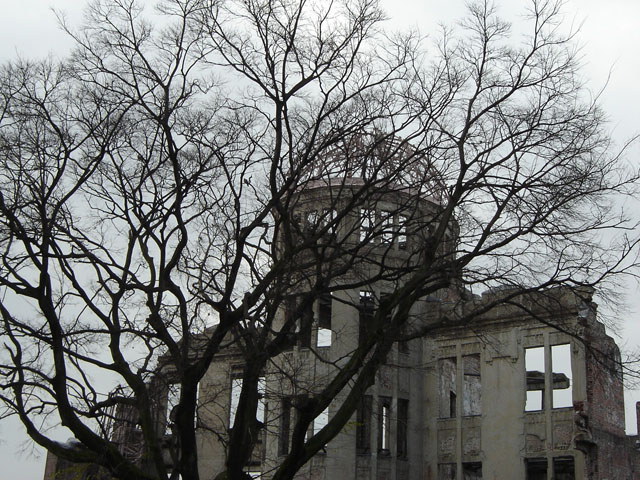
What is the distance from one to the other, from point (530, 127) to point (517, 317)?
13.3 m

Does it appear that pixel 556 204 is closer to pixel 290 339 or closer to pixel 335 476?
pixel 290 339

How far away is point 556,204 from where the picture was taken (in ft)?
43.3

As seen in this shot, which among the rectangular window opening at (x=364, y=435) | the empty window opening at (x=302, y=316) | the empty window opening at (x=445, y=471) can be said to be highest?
the empty window opening at (x=302, y=316)

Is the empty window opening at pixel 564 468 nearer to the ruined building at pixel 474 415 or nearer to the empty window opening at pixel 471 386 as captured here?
the ruined building at pixel 474 415

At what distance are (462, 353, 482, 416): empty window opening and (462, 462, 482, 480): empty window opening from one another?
2.43 m

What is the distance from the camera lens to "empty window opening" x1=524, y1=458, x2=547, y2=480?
2473 cm

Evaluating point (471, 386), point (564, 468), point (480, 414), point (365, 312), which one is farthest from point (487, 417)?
point (365, 312)

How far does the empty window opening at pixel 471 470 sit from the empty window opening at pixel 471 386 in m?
2.43

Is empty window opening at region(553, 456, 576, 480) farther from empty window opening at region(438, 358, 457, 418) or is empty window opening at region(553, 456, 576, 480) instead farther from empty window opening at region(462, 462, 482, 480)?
empty window opening at region(438, 358, 457, 418)

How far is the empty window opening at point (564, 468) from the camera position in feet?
81.6

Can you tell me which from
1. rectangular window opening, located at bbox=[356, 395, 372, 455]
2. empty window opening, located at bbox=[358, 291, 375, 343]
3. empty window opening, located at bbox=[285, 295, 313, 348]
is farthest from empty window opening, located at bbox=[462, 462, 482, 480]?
empty window opening, located at bbox=[285, 295, 313, 348]

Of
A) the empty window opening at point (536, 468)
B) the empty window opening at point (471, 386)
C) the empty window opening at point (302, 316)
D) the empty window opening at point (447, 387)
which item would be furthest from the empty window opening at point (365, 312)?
the empty window opening at point (536, 468)

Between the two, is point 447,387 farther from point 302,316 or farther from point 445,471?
point 302,316

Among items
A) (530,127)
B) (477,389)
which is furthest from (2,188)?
(477,389)
